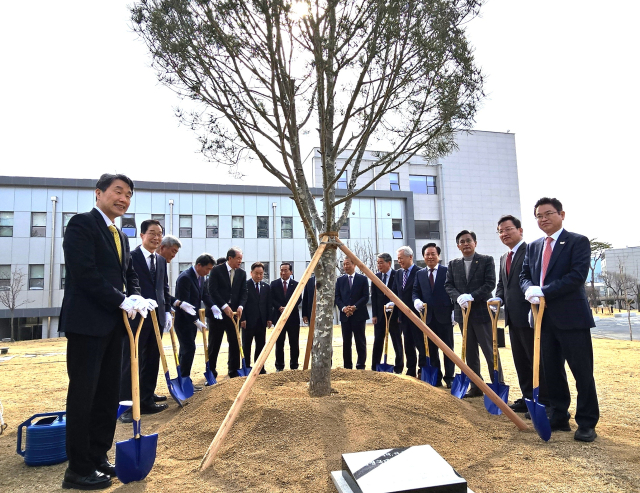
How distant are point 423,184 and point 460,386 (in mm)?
27751

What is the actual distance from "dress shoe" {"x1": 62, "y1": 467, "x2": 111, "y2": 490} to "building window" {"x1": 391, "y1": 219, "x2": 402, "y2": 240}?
27149 millimetres

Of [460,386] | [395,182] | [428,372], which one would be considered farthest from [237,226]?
[460,386]

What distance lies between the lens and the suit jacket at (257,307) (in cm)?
757

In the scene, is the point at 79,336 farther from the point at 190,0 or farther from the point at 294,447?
the point at 190,0

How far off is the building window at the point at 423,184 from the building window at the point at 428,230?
7.60 feet

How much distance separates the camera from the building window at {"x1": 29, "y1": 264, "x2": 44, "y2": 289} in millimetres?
24047

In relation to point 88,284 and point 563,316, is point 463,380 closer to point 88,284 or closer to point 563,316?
point 563,316

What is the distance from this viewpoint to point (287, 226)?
90.9 ft

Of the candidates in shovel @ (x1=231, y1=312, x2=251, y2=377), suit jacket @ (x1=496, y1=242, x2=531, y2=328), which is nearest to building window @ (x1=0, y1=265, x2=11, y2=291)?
shovel @ (x1=231, y1=312, x2=251, y2=377)

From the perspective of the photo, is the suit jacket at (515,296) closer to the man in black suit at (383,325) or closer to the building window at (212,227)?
the man in black suit at (383,325)

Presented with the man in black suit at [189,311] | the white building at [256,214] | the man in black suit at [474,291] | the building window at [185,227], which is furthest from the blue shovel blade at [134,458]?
the building window at [185,227]

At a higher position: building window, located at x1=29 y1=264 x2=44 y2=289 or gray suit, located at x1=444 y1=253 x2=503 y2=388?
building window, located at x1=29 y1=264 x2=44 y2=289

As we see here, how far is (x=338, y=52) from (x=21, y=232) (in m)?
25.9

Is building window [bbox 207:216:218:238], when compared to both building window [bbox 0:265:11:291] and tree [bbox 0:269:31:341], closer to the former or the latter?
tree [bbox 0:269:31:341]
